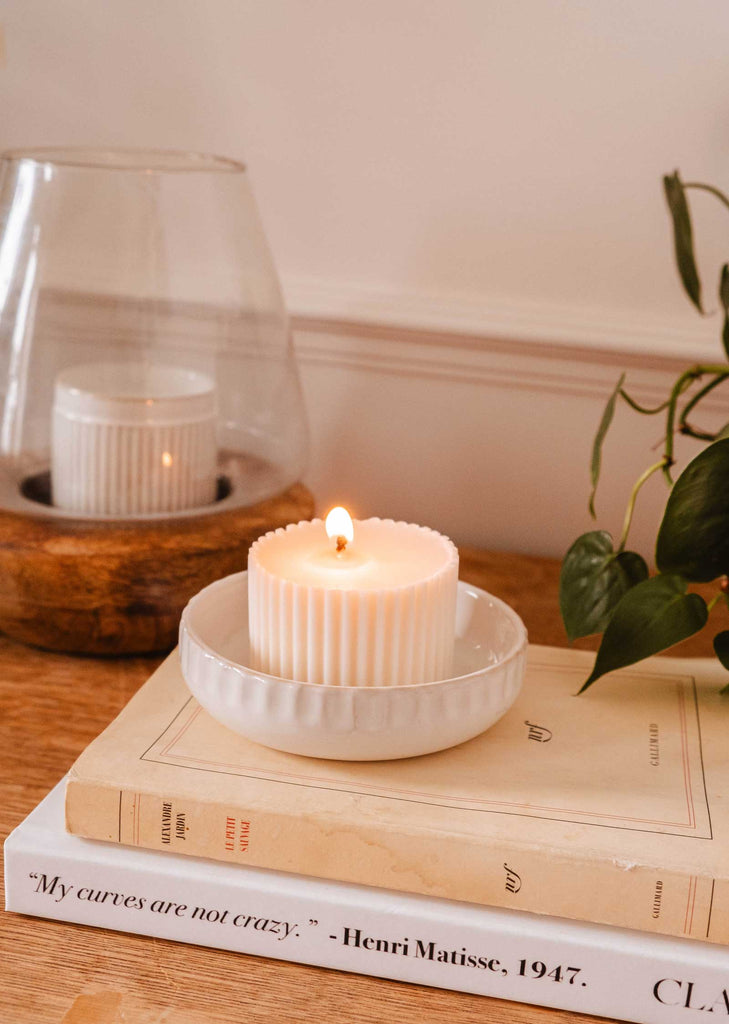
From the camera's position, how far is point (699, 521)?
15.7 inches

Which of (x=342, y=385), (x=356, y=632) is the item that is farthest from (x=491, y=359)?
(x=356, y=632)

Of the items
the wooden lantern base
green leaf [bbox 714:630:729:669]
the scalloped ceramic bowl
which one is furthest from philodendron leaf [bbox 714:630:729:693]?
the wooden lantern base

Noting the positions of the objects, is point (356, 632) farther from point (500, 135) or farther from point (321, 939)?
point (500, 135)

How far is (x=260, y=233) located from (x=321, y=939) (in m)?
0.40

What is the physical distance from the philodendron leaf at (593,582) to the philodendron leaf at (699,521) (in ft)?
0.14

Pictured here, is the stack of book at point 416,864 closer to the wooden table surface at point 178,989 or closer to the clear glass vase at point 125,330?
the wooden table surface at point 178,989

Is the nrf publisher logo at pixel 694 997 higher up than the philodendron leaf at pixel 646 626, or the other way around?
the philodendron leaf at pixel 646 626

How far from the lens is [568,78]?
2.07ft

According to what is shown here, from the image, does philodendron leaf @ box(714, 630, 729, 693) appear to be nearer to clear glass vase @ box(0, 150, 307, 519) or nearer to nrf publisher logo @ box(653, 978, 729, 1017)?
nrf publisher logo @ box(653, 978, 729, 1017)

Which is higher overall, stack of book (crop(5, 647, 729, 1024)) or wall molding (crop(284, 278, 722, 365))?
wall molding (crop(284, 278, 722, 365))

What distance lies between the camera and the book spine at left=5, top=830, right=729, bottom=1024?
33 cm

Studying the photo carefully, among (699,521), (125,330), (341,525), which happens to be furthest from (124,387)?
(699,521)

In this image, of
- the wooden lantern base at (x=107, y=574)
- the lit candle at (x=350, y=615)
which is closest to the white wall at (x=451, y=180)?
the wooden lantern base at (x=107, y=574)

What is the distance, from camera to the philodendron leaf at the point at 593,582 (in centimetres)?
45
